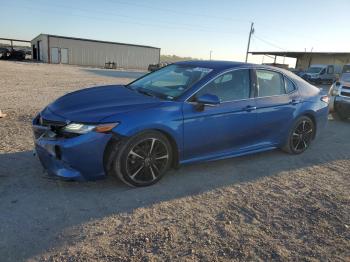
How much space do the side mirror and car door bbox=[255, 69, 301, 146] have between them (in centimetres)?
102

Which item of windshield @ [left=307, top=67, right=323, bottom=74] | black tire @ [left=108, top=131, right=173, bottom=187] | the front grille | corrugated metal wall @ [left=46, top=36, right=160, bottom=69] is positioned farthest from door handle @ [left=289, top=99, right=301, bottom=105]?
corrugated metal wall @ [left=46, top=36, right=160, bottom=69]

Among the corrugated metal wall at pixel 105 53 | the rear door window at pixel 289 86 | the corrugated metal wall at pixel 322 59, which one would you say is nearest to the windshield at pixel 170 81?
→ the rear door window at pixel 289 86

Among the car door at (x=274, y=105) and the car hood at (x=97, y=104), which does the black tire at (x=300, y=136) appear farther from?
the car hood at (x=97, y=104)

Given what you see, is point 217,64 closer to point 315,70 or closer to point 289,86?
point 289,86

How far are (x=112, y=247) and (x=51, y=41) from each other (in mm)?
49567

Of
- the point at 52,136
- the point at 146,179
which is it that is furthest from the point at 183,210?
the point at 52,136

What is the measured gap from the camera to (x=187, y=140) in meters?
4.37

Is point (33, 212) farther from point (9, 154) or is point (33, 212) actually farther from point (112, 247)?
point (9, 154)

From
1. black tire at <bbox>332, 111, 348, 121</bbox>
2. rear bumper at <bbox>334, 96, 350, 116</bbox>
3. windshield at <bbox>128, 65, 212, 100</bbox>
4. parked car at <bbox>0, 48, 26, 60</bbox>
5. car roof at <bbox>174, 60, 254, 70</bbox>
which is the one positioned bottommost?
parked car at <bbox>0, 48, 26, 60</bbox>

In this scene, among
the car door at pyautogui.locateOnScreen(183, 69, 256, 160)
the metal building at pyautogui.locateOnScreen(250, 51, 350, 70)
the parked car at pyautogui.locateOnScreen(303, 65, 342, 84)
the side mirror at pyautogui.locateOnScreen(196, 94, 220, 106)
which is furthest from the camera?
the metal building at pyautogui.locateOnScreen(250, 51, 350, 70)

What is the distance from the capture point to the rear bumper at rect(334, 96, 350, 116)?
9.20 metres

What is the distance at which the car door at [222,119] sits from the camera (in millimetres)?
4395

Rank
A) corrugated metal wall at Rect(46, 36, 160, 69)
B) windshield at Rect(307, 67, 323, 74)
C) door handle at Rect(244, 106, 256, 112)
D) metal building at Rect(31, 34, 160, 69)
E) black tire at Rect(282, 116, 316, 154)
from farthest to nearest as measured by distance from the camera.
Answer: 1. corrugated metal wall at Rect(46, 36, 160, 69)
2. metal building at Rect(31, 34, 160, 69)
3. windshield at Rect(307, 67, 323, 74)
4. black tire at Rect(282, 116, 316, 154)
5. door handle at Rect(244, 106, 256, 112)

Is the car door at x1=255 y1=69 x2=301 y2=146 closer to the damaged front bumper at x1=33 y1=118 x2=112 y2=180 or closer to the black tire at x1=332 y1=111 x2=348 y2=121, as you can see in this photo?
the damaged front bumper at x1=33 y1=118 x2=112 y2=180
